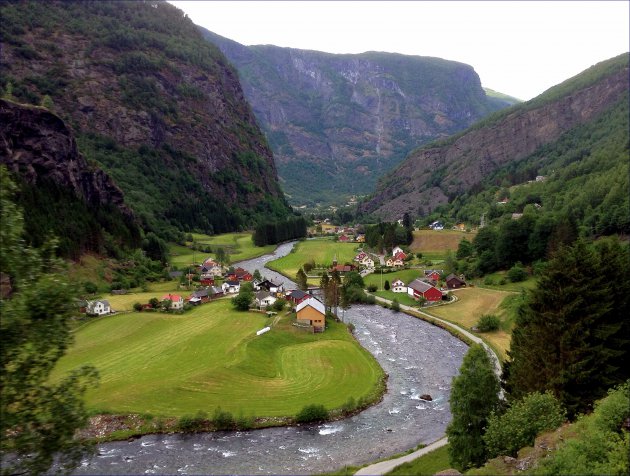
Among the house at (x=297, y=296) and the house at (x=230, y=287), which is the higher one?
the house at (x=297, y=296)

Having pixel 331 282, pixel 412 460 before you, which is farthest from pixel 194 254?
pixel 412 460

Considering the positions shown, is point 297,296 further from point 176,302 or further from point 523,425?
point 523,425

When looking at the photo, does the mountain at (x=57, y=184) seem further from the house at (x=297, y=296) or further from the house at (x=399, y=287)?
the house at (x=399, y=287)

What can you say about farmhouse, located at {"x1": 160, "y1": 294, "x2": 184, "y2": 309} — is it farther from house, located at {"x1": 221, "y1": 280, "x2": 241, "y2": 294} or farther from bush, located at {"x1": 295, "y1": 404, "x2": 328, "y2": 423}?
bush, located at {"x1": 295, "y1": 404, "x2": 328, "y2": 423}

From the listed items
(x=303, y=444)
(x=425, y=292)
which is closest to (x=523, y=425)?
(x=303, y=444)

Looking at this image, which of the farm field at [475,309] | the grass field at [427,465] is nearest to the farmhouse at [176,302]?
the farm field at [475,309]

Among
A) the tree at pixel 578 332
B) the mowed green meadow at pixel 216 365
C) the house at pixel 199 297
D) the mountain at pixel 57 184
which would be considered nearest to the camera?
the tree at pixel 578 332
